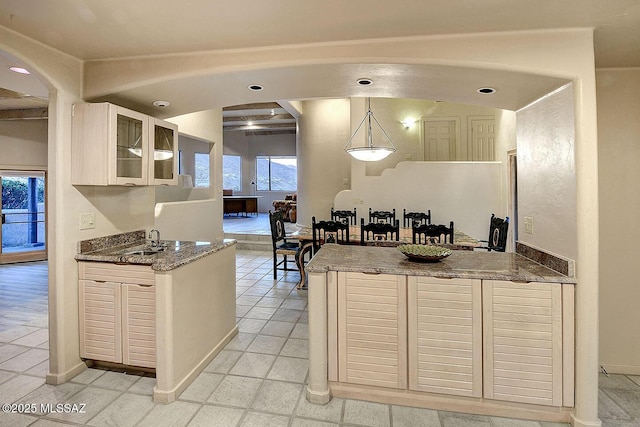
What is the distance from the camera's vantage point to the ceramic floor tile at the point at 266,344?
2844 millimetres

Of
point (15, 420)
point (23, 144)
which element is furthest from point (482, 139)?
point (23, 144)

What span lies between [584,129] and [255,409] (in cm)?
260

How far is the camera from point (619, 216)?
246cm

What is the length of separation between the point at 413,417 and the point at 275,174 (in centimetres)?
1193

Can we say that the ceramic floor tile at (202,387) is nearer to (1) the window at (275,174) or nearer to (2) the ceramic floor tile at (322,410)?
(2) the ceramic floor tile at (322,410)

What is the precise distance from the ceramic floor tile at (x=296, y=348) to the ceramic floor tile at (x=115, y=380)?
1.15 metres

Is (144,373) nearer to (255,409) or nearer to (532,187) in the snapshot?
(255,409)

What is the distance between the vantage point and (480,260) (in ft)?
7.57

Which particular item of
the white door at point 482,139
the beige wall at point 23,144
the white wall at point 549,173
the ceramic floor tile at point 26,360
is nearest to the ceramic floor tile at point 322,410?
the white wall at point 549,173

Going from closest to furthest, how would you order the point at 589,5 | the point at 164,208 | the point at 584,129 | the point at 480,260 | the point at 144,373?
the point at 589,5, the point at 584,129, the point at 480,260, the point at 144,373, the point at 164,208

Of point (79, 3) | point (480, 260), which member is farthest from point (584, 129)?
point (79, 3)

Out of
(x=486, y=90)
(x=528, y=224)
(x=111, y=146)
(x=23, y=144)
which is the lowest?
(x=528, y=224)

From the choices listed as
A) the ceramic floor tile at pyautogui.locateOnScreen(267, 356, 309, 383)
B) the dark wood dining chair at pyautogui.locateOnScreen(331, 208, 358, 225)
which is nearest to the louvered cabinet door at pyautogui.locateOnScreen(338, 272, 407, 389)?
the ceramic floor tile at pyautogui.locateOnScreen(267, 356, 309, 383)

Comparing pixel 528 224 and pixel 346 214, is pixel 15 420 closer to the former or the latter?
pixel 528 224
